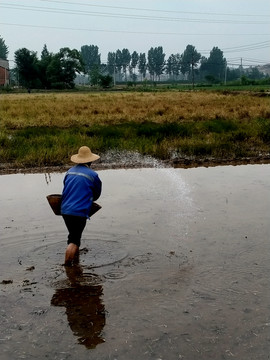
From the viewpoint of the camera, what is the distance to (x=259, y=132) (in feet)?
56.5

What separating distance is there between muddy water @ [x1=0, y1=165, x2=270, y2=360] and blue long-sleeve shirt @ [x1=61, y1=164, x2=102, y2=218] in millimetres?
751

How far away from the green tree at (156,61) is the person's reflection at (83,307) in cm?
16245

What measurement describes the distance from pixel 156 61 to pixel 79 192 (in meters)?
166

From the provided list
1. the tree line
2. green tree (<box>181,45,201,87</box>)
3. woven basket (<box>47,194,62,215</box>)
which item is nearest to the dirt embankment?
woven basket (<box>47,194,62,215</box>)

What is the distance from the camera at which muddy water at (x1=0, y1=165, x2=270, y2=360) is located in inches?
164

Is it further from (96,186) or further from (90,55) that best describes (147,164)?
(90,55)

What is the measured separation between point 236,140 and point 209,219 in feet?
29.4

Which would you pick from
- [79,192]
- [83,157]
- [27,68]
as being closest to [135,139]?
[83,157]

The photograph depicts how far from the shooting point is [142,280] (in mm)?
5539

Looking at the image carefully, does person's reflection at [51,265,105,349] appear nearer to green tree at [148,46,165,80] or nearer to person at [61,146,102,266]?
person at [61,146,102,266]

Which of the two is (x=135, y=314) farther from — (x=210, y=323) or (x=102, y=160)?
(x=102, y=160)

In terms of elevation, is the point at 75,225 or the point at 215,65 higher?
the point at 215,65

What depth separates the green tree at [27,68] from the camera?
3080 inches

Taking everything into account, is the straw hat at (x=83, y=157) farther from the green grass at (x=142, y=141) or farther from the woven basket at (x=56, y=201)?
the green grass at (x=142, y=141)
